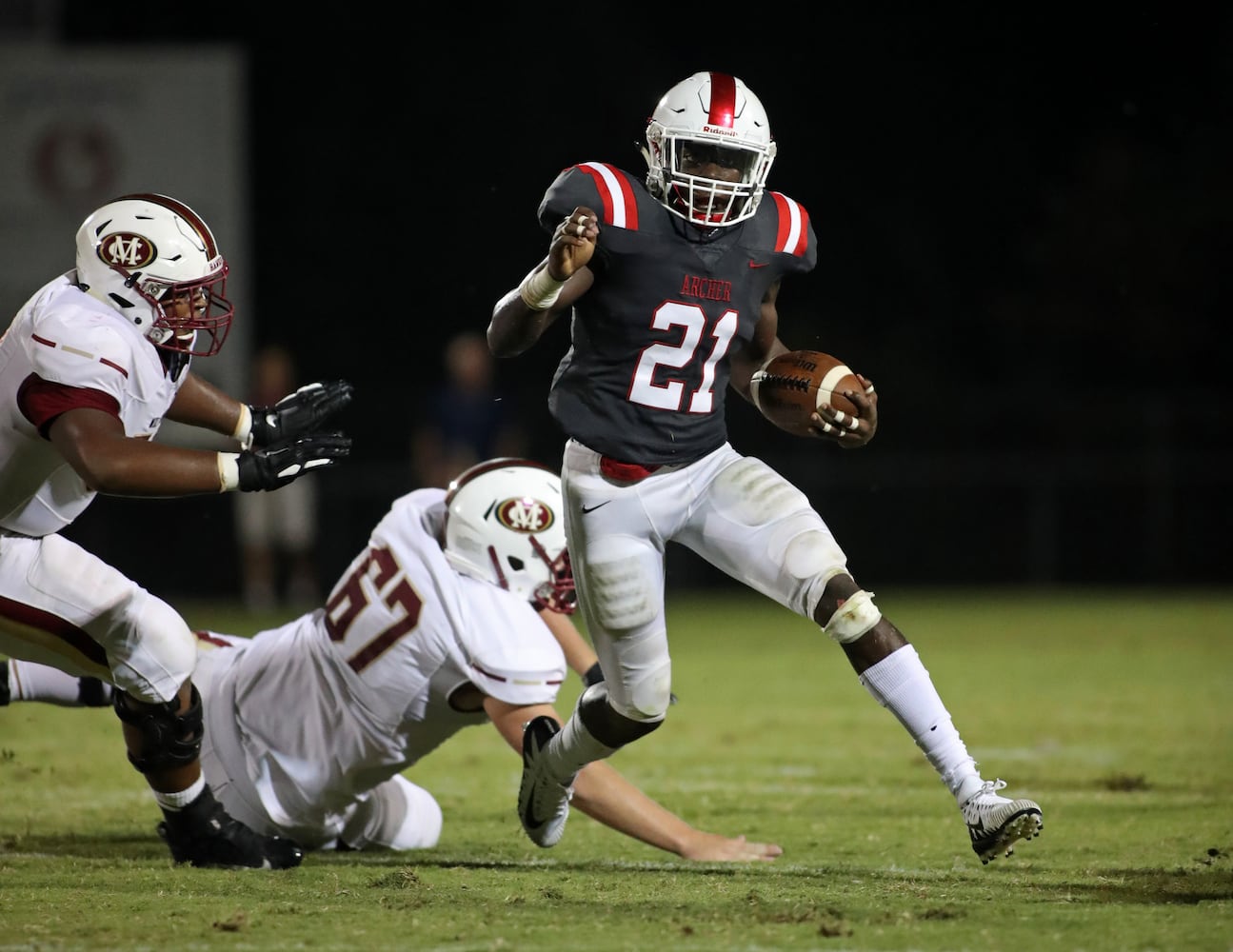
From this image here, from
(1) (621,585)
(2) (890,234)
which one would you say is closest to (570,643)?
(1) (621,585)

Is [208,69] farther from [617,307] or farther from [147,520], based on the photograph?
[617,307]

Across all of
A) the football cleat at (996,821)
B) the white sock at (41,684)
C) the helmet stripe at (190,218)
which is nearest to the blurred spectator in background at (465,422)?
the white sock at (41,684)

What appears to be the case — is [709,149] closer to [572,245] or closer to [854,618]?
[572,245]

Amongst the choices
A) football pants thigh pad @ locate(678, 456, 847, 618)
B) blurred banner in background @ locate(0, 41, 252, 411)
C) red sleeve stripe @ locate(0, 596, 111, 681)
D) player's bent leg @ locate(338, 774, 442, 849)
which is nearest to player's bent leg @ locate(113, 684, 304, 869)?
red sleeve stripe @ locate(0, 596, 111, 681)

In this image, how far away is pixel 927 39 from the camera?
17453mm

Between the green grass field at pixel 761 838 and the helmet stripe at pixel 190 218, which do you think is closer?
the green grass field at pixel 761 838

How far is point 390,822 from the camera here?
4316 millimetres

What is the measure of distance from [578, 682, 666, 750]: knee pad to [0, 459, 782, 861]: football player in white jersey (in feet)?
0.58

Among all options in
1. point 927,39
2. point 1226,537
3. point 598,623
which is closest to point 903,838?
point 598,623

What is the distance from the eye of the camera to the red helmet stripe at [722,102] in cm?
387

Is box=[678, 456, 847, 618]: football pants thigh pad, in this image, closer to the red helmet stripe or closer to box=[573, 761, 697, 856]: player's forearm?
box=[573, 761, 697, 856]: player's forearm

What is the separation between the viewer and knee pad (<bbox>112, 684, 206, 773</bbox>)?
13.0ft

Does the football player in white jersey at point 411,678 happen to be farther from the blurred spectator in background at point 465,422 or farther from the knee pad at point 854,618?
the blurred spectator in background at point 465,422

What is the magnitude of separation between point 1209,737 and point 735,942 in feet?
11.9
